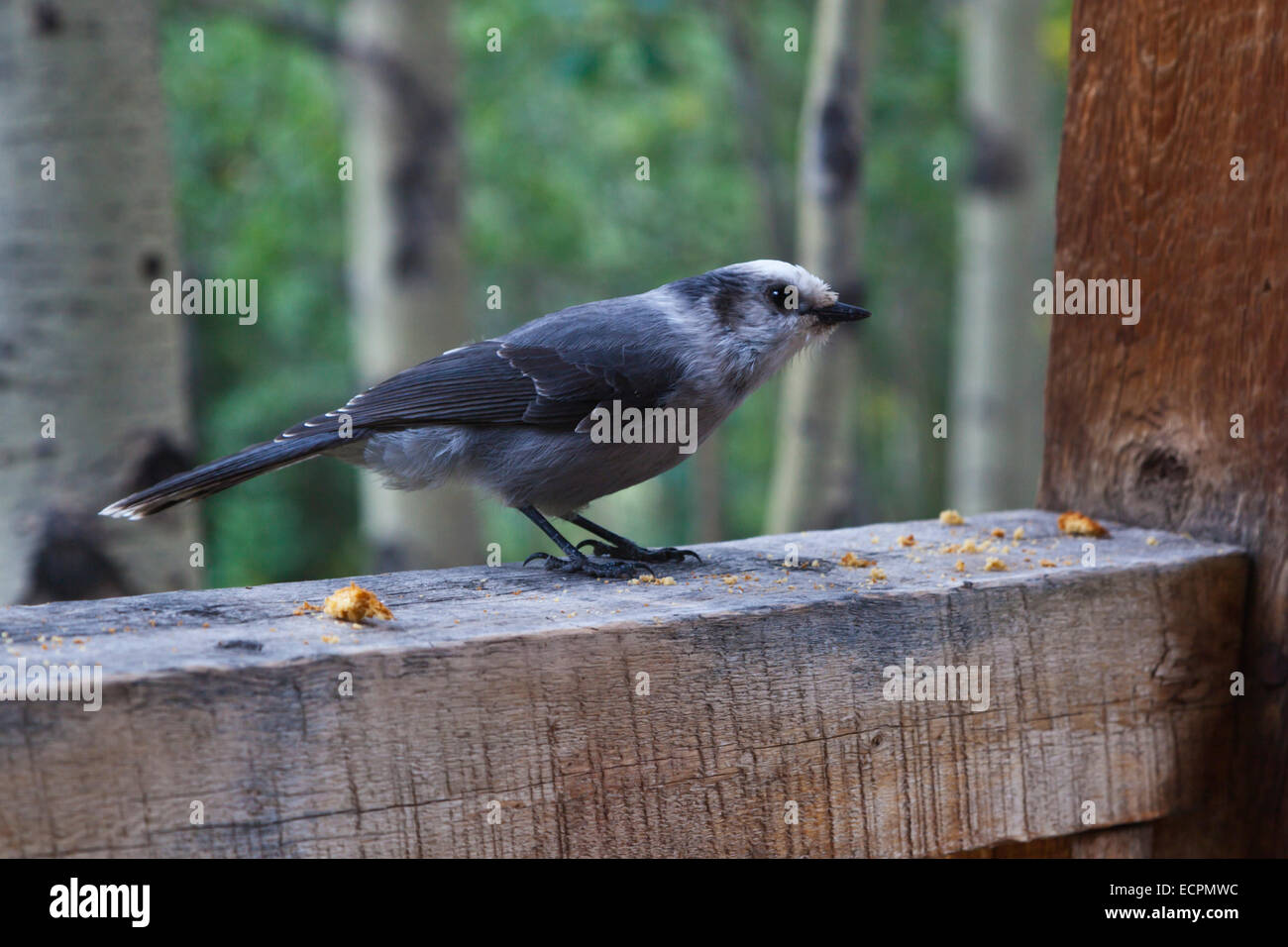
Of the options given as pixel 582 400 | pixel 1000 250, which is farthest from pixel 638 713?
pixel 1000 250

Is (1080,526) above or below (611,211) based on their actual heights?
below

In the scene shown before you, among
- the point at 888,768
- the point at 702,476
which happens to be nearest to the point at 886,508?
the point at 702,476

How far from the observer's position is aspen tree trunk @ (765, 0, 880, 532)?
21.9 feet

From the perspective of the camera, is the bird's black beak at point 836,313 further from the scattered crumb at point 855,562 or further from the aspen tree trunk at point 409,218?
the aspen tree trunk at point 409,218

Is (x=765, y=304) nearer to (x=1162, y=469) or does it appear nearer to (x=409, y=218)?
(x=1162, y=469)

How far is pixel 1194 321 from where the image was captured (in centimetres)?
271

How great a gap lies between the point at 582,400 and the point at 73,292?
1590 millimetres

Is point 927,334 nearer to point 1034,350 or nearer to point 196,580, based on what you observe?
point 1034,350

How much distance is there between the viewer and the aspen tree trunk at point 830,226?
6.68 m

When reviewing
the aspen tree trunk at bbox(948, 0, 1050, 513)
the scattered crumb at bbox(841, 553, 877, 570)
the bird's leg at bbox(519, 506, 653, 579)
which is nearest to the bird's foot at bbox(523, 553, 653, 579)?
the bird's leg at bbox(519, 506, 653, 579)

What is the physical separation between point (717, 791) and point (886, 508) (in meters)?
19.6

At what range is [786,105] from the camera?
53.9ft

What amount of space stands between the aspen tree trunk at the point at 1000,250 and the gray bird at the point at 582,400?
216 inches

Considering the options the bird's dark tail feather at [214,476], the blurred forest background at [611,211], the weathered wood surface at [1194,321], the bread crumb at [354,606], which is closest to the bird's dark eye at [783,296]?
the weathered wood surface at [1194,321]
